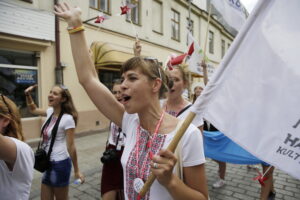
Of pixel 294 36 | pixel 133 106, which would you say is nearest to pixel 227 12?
pixel 294 36

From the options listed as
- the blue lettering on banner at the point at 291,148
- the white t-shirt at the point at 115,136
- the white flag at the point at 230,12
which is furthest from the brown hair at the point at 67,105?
the blue lettering on banner at the point at 291,148

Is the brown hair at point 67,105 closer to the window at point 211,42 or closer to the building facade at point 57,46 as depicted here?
the building facade at point 57,46

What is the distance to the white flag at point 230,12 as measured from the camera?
7.06ft

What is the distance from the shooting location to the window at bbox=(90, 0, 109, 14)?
8.67 m

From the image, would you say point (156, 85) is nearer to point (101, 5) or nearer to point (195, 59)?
point (195, 59)

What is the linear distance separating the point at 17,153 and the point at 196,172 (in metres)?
1.24

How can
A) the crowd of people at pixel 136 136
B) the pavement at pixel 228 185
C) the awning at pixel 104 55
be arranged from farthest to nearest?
1. the awning at pixel 104 55
2. the pavement at pixel 228 185
3. the crowd of people at pixel 136 136

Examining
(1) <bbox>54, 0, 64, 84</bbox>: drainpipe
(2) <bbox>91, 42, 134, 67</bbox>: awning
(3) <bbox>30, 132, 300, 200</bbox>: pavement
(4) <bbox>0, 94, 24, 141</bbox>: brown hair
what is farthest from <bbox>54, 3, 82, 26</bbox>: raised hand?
(2) <bbox>91, 42, 134, 67</bbox>: awning

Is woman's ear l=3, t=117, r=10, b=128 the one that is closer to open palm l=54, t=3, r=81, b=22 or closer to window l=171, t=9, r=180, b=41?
open palm l=54, t=3, r=81, b=22

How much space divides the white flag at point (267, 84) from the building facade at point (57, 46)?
362 cm

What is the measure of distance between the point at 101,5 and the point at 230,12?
7960mm

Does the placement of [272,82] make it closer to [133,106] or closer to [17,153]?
[133,106]

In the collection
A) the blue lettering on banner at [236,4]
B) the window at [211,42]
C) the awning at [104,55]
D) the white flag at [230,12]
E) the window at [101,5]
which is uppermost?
the window at [211,42]

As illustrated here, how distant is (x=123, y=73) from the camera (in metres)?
→ 1.47
